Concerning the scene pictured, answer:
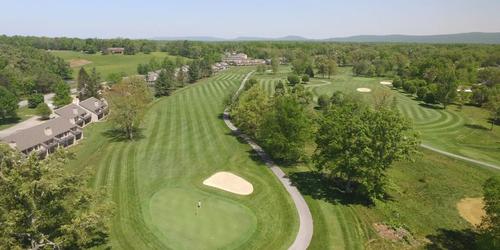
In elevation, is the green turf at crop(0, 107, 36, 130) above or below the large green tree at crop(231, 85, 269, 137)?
below

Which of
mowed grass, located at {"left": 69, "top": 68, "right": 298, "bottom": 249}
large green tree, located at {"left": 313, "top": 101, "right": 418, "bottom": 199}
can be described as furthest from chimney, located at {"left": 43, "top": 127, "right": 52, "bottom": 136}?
large green tree, located at {"left": 313, "top": 101, "right": 418, "bottom": 199}

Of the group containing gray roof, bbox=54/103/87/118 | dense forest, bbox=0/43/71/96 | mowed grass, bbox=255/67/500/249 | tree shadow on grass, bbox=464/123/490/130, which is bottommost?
mowed grass, bbox=255/67/500/249

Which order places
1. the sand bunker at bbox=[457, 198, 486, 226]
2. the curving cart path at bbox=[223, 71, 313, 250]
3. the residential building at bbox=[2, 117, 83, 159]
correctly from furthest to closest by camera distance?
the residential building at bbox=[2, 117, 83, 159]
the sand bunker at bbox=[457, 198, 486, 226]
the curving cart path at bbox=[223, 71, 313, 250]

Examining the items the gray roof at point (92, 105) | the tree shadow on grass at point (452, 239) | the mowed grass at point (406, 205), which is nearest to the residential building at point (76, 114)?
the gray roof at point (92, 105)

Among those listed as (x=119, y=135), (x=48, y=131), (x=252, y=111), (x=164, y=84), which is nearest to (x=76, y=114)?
(x=119, y=135)

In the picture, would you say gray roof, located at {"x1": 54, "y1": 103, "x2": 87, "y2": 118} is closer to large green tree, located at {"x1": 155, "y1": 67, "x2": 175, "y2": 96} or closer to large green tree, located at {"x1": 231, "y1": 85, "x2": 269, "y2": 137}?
large green tree, located at {"x1": 231, "y1": 85, "x2": 269, "y2": 137}

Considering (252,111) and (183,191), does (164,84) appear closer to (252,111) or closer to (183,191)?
(252,111)
